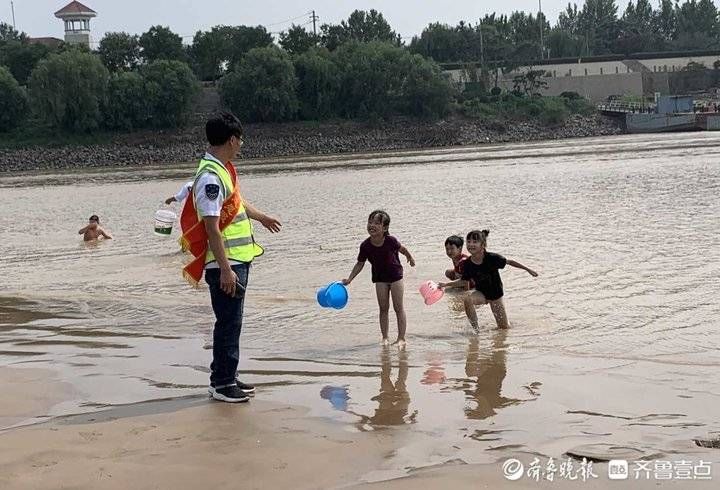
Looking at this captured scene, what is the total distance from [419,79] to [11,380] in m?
84.4

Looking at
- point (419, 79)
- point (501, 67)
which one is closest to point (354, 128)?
point (419, 79)

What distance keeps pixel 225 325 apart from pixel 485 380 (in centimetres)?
205

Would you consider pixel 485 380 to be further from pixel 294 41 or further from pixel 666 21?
pixel 666 21

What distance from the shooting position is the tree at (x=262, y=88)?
86.8m

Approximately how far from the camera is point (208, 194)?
5.92 m

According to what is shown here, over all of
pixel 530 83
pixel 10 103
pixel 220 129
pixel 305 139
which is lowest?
pixel 220 129

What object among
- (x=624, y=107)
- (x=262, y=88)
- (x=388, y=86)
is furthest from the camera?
(x=624, y=107)

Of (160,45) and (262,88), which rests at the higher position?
(160,45)

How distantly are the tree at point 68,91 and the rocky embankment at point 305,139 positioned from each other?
355 centimetres

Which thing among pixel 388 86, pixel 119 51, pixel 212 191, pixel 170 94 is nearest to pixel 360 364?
pixel 212 191

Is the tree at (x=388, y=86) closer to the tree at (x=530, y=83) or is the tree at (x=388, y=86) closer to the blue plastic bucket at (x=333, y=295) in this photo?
the tree at (x=530, y=83)

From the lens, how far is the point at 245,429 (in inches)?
224

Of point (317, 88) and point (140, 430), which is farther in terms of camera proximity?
point (317, 88)

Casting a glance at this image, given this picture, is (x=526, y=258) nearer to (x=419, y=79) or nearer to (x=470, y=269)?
(x=470, y=269)
